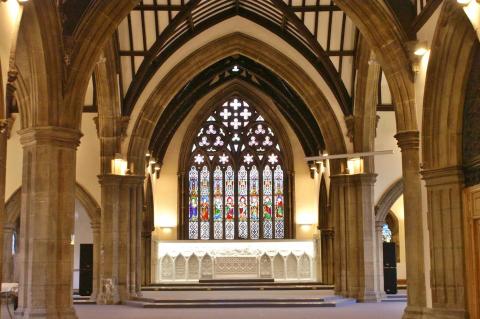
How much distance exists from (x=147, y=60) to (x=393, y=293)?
10.3 meters

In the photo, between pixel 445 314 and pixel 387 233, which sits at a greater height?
pixel 387 233

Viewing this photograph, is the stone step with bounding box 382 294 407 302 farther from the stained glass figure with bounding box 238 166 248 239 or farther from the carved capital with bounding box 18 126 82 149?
the stained glass figure with bounding box 238 166 248 239

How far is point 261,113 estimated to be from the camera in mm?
31266

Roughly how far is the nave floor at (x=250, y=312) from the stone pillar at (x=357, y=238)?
0.98 metres

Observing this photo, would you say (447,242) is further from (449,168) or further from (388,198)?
(388,198)

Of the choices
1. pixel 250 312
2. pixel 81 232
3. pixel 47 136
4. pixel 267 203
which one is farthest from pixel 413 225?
pixel 267 203

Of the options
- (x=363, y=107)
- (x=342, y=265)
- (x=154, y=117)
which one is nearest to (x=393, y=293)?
(x=342, y=265)

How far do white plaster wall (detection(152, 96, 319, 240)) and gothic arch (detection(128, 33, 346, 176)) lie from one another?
29.8ft

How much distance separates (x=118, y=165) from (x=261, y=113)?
471 inches

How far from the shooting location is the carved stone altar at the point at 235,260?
28656 millimetres

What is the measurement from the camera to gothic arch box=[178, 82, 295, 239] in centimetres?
3102

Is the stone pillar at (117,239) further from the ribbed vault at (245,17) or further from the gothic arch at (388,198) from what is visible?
the gothic arch at (388,198)

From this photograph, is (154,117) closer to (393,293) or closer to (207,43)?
(207,43)

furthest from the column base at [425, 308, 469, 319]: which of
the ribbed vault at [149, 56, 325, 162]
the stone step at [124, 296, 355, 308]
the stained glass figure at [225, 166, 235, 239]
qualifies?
the stained glass figure at [225, 166, 235, 239]
